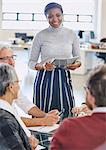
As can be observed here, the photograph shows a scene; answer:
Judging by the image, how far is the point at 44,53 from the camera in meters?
3.34

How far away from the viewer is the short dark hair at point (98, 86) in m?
1.56

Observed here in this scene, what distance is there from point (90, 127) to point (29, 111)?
1.36 meters

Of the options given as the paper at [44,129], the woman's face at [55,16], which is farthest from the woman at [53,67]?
the paper at [44,129]

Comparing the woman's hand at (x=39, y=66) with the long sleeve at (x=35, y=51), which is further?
the long sleeve at (x=35, y=51)

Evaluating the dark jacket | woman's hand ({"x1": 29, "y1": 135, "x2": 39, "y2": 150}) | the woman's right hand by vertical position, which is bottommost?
woman's hand ({"x1": 29, "y1": 135, "x2": 39, "y2": 150})

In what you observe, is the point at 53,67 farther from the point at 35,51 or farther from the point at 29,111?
the point at 29,111

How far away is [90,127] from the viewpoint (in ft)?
5.01

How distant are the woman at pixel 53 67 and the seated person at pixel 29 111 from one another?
45cm

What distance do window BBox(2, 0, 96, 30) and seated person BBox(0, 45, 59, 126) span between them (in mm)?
6931

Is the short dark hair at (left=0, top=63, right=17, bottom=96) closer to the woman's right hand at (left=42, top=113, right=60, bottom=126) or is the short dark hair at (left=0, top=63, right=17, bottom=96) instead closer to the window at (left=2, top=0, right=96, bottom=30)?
the woman's right hand at (left=42, top=113, right=60, bottom=126)

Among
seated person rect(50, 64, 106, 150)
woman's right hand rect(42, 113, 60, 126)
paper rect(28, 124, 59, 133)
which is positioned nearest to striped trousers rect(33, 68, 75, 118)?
woman's right hand rect(42, 113, 60, 126)

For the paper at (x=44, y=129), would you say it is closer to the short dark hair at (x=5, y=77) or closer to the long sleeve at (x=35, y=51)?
the short dark hair at (x=5, y=77)

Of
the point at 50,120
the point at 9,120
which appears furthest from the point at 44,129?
the point at 9,120

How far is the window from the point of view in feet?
31.2
